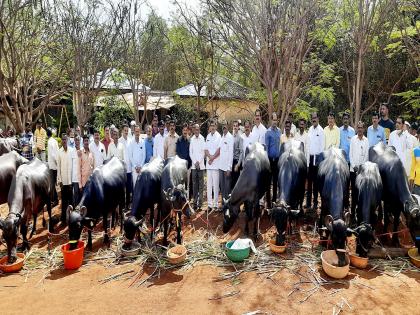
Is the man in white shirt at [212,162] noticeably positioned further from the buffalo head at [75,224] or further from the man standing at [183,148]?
the buffalo head at [75,224]

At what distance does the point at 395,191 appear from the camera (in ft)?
24.1

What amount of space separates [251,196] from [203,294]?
2627 mm

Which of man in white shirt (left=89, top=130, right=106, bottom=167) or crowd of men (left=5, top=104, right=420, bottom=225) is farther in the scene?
man in white shirt (left=89, top=130, right=106, bottom=167)

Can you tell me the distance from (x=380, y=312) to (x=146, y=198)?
14.5 feet

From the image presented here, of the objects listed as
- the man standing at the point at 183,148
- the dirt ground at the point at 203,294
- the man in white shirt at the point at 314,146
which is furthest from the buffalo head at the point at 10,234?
the man in white shirt at the point at 314,146

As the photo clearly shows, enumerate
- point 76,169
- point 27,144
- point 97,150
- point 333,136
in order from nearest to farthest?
1. point 76,169
2. point 333,136
3. point 97,150
4. point 27,144

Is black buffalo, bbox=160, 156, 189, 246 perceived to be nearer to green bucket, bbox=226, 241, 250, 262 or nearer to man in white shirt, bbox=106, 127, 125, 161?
green bucket, bbox=226, 241, 250, 262

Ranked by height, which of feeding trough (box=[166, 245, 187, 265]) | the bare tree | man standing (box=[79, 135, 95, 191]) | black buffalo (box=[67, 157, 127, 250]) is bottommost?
feeding trough (box=[166, 245, 187, 265])

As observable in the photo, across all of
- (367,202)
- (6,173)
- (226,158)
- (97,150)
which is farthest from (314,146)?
(6,173)

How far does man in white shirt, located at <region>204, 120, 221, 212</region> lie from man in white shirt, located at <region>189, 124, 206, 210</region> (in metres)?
0.19

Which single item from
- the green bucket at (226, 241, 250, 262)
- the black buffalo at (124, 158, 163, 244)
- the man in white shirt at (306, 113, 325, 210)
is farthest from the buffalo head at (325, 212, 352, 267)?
the black buffalo at (124, 158, 163, 244)

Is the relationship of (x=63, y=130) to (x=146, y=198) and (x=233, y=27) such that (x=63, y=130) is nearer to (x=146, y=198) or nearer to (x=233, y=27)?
(x=233, y=27)

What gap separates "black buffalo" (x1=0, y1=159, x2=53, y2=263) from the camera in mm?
6574

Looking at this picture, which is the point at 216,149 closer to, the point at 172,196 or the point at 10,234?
the point at 172,196
